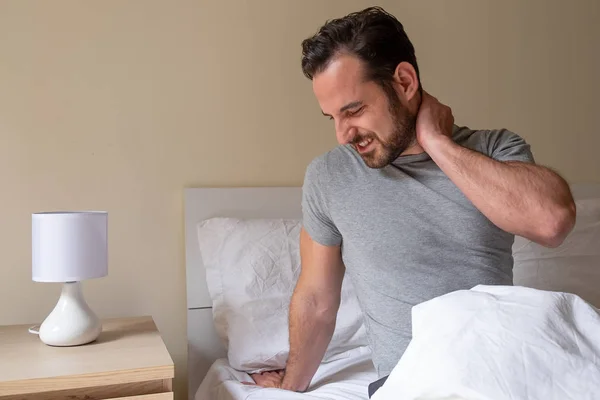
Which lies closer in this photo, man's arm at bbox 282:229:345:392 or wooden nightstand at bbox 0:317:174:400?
wooden nightstand at bbox 0:317:174:400

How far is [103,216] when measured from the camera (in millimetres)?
1729

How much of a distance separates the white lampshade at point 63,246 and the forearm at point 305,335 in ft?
1.83

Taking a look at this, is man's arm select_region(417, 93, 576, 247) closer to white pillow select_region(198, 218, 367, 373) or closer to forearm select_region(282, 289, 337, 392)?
forearm select_region(282, 289, 337, 392)

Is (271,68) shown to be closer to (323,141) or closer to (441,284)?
(323,141)

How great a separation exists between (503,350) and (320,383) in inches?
37.7

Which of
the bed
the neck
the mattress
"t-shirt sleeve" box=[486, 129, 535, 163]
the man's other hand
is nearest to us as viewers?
"t-shirt sleeve" box=[486, 129, 535, 163]

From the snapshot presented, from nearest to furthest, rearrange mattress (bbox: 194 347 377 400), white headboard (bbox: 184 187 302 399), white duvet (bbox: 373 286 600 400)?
white duvet (bbox: 373 286 600 400), mattress (bbox: 194 347 377 400), white headboard (bbox: 184 187 302 399)

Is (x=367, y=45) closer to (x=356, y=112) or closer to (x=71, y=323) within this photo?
(x=356, y=112)

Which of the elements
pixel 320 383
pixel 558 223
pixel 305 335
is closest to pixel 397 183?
pixel 558 223

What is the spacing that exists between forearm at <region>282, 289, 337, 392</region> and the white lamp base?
21.1 inches

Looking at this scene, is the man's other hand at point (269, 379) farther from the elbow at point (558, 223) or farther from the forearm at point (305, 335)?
the elbow at point (558, 223)

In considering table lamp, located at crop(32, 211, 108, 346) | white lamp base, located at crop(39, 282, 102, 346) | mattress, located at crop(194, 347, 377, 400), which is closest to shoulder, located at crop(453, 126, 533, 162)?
mattress, located at crop(194, 347, 377, 400)

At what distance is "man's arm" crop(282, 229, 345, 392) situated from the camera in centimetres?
165

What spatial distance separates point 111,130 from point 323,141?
2.45 ft
